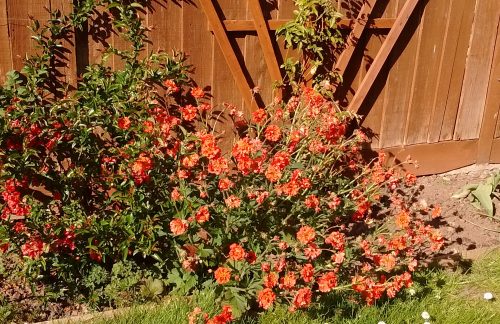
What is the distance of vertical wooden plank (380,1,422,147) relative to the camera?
4449mm

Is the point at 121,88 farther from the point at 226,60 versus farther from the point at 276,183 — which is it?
the point at 276,183

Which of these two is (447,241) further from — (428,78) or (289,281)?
(289,281)

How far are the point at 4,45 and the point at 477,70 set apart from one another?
3.61 m

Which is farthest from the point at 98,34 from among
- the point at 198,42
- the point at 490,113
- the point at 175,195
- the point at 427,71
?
the point at 490,113

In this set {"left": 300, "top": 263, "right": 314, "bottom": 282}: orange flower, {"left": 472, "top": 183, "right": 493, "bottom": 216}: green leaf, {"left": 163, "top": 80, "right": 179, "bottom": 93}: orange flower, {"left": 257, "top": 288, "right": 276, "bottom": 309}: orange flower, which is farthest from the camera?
{"left": 472, "top": 183, "right": 493, "bottom": 216}: green leaf

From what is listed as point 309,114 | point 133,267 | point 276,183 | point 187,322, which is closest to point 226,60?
point 309,114

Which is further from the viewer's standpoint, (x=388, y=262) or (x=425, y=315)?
(x=425, y=315)

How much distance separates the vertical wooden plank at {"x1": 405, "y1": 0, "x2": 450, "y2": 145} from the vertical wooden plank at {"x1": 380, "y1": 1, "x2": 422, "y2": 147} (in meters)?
0.06

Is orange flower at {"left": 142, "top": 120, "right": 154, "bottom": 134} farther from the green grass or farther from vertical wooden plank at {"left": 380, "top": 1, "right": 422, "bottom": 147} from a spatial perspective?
vertical wooden plank at {"left": 380, "top": 1, "right": 422, "bottom": 147}

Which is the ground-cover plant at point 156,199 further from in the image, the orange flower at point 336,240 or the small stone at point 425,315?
the small stone at point 425,315

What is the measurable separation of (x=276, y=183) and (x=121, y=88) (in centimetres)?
102

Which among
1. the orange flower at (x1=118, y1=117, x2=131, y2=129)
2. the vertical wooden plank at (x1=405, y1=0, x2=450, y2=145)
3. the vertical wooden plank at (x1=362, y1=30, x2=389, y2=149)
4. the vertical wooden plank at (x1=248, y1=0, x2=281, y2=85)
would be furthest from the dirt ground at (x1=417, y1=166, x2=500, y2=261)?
the orange flower at (x1=118, y1=117, x2=131, y2=129)

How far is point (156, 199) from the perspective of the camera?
318cm

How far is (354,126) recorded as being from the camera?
4516 mm
